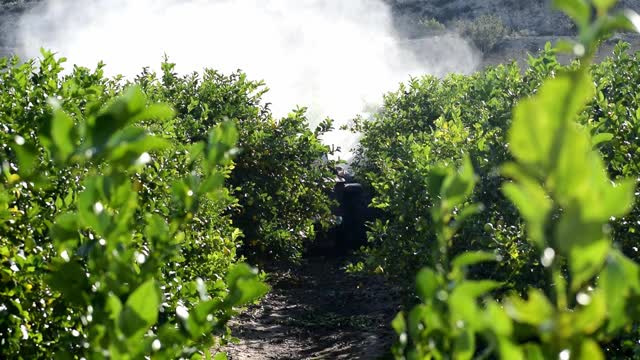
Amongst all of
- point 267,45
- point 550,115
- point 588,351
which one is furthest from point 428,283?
point 267,45

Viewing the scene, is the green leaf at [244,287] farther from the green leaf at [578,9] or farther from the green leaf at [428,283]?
the green leaf at [578,9]

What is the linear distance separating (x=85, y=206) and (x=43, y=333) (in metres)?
2.10

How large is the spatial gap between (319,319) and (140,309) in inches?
317

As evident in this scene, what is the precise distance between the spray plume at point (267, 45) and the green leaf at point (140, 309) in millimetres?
16576

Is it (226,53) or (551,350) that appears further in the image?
(226,53)

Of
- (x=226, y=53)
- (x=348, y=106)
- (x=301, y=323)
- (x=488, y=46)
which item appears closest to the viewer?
(x=301, y=323)

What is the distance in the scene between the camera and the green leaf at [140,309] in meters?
1.04

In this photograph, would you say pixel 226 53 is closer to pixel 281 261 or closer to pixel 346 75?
pixel 346 75

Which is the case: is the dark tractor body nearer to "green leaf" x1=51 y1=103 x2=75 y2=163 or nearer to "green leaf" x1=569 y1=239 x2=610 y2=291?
"green leaf" x1=51 y1=103 x2=75 y2=163

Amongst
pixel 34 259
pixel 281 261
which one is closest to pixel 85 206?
pixel 34 259

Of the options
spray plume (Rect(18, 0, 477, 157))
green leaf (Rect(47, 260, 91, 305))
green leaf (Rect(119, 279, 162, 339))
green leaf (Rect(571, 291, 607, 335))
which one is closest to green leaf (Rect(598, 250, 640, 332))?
green leaf (Rect(571, 291, 607, 335))

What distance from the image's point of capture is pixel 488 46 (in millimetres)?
23969

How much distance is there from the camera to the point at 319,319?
9.01m

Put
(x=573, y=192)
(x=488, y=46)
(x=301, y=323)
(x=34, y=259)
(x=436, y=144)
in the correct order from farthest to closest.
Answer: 1. (x=488, y=46)
2. (x=301, y=323)
3. (x=436, y=144)
4. (x=34, y=259)
5. (x=573, y=192)
